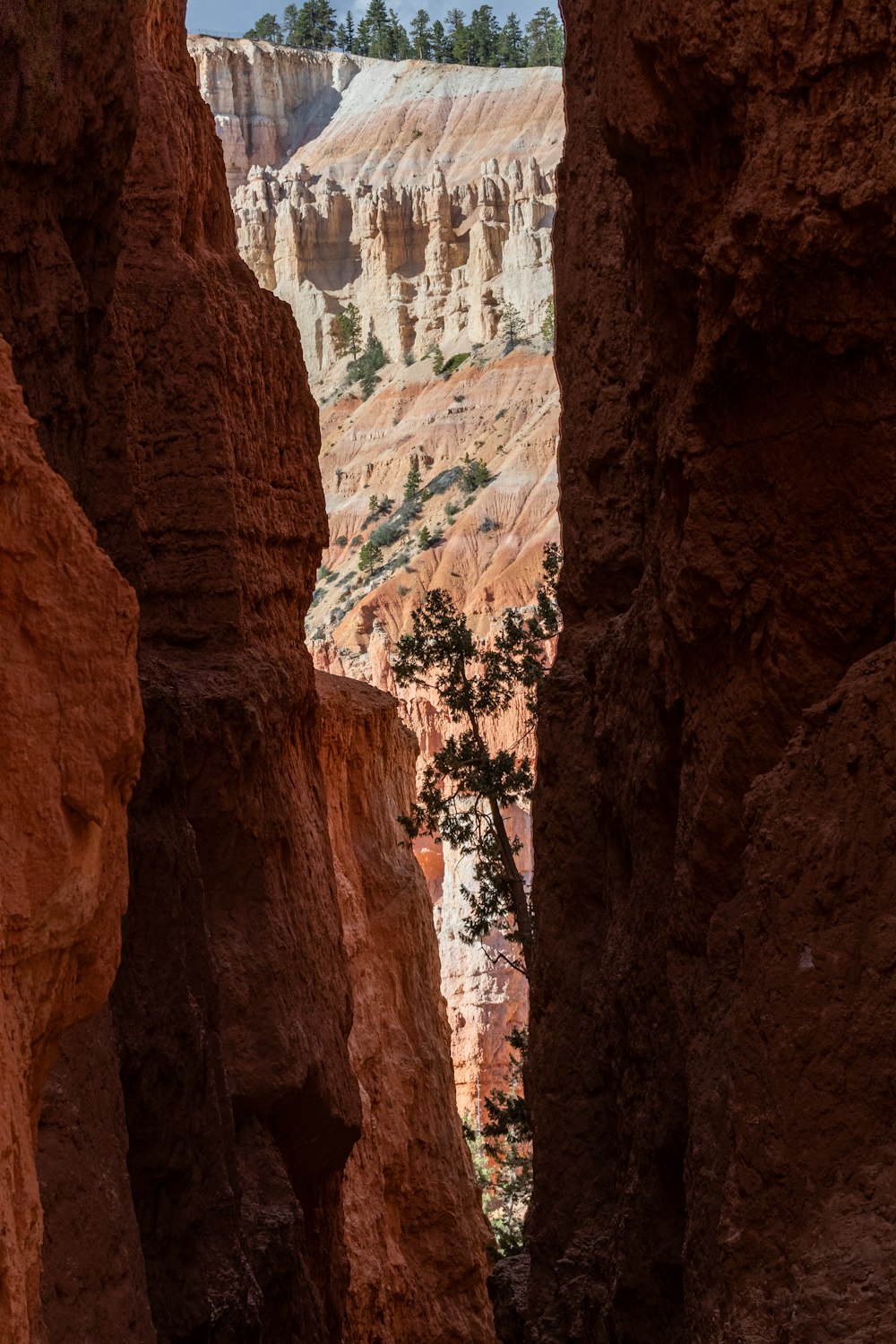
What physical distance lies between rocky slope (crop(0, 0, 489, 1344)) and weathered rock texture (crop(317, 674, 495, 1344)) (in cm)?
242

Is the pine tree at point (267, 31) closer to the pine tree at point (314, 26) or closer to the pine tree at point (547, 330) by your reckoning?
the pine tree at point (314, 26)

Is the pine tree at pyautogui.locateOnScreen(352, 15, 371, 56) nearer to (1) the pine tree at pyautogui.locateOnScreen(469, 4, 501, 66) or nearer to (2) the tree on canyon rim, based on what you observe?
(1) the pine tree at pyautogui.locateOnScreen(469, 4, 501, 66)

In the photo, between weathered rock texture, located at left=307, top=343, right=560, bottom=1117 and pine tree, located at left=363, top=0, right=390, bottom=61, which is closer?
weathered rock texture, located at left=307, top=343, right=560, bottom=1117

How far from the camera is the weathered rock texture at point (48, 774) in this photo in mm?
3844

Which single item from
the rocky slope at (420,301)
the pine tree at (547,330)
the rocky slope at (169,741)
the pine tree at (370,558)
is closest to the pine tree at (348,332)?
the rocky slope at (420,301)

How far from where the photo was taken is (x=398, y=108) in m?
94.3

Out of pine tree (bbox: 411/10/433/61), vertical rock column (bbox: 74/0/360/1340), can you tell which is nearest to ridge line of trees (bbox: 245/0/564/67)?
pine tree (bbox: 411/10/433/61)

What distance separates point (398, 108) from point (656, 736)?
3668 inches

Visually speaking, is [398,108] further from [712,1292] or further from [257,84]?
[712,1292]

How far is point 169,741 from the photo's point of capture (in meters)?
9.12

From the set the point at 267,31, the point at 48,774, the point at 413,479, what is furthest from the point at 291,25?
the point at 48,774

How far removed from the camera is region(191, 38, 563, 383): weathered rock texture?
74250 millimetres

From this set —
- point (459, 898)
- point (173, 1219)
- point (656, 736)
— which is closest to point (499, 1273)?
point (173, 1219)

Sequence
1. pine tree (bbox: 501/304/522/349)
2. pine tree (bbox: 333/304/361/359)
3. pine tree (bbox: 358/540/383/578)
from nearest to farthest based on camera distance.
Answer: pine tree (bbox: 358/540/383/578), pine tree (bbox: 501/304/522/349), pine tree (bbox: 333/304/361/359)
